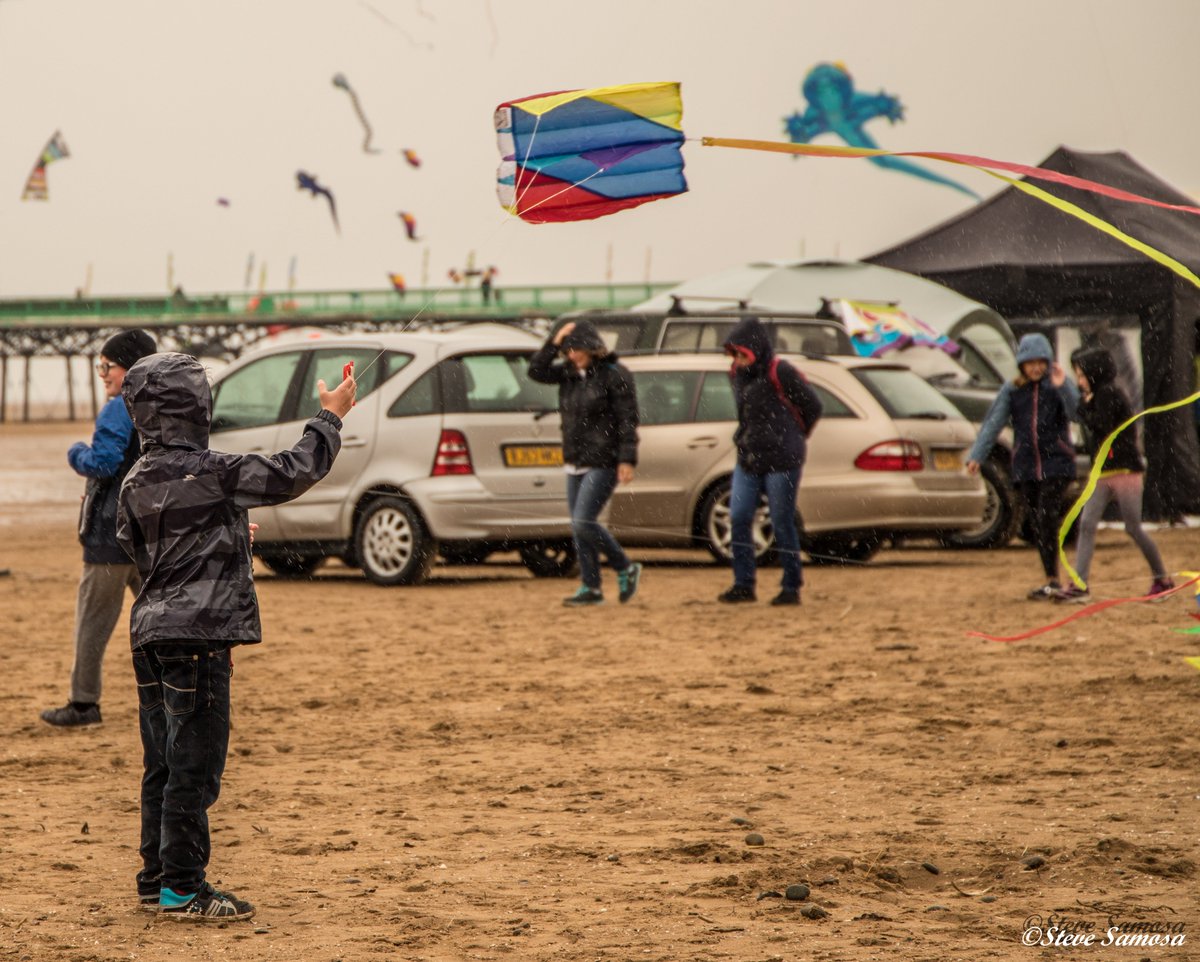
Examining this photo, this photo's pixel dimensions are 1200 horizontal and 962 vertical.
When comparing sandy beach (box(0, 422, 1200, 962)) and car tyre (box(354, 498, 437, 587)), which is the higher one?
car tyre (box(354, 498, 437, 587))

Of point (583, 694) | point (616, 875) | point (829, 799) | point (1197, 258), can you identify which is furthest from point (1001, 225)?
point (616, 875)

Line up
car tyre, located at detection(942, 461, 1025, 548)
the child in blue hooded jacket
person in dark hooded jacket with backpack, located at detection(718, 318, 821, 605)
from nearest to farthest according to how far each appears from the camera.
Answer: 1. person in dark hooded jacket with backpack, located at detection(718, 318, 821, 605)
2. the child in blue hooded jacket
3. car tyre, located at detection(942, 461, 1025, 548)

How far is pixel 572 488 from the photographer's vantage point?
11336 mm

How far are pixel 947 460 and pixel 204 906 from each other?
10189mm

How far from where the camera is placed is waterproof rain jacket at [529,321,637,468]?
11.1 meters

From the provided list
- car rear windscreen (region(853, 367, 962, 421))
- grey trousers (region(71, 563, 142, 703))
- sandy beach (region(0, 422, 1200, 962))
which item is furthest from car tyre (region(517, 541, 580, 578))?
grey trousers (region(71, 563, 142, 703))

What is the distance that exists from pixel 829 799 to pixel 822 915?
1.44 meters

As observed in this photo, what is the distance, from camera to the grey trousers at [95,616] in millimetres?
7219

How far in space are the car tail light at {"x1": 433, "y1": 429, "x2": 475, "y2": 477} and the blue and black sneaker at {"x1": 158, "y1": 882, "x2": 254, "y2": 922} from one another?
7.98 m

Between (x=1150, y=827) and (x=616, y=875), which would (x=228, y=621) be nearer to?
(x=616, y=875)

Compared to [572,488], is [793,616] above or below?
below

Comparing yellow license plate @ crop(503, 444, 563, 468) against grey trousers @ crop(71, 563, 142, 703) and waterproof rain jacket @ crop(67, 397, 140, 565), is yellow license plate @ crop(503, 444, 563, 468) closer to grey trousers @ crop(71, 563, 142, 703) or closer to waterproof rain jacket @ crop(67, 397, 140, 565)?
grey trousers @ crop(71, 563, 142, 703)

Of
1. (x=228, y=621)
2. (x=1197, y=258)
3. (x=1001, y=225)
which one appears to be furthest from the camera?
(x=1001, y=225)

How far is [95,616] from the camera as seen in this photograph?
7309mm
